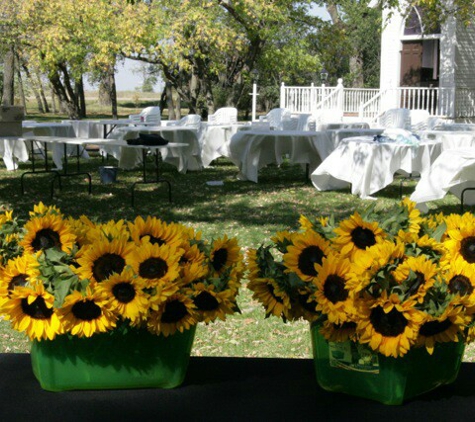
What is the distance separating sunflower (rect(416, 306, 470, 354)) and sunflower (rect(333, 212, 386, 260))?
0.66 ft

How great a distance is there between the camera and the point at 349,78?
39.5 metres

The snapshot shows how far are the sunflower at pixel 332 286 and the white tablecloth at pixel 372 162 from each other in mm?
9426

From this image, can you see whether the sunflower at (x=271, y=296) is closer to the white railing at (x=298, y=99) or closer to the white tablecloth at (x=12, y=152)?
the white tablecloth at (x=12, y=152)

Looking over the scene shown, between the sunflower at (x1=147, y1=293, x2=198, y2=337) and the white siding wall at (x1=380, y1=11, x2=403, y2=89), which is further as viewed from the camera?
the white siding wall at (x1=380, y1=11, x2=403, y2=89)

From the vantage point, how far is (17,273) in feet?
5.53

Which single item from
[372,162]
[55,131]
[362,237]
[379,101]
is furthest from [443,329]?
[379,101]

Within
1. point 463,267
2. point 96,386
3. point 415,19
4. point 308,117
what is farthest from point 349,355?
point 415,19

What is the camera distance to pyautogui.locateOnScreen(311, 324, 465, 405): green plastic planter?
1.60m

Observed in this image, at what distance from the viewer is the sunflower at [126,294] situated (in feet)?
5.23

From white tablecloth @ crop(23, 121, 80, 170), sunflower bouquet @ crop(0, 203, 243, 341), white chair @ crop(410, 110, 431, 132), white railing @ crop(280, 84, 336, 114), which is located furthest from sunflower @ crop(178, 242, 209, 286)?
white railing @ crop(280, 84, 336, 114)

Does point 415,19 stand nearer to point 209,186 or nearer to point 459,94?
point 459,94

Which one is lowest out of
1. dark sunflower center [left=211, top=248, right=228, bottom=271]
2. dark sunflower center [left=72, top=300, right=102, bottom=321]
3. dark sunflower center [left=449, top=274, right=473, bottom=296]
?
dark sunflower center [left=72, top=300, right=102, bottom=321]

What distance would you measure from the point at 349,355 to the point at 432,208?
8571mm

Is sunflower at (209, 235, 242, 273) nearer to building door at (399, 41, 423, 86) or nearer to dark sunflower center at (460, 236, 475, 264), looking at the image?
dark sunflower center at (460, 236, 475, 264)
